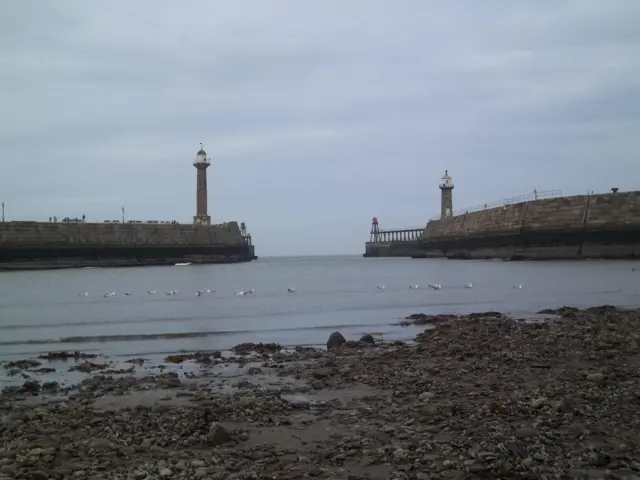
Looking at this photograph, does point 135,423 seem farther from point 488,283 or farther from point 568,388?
point 488,283

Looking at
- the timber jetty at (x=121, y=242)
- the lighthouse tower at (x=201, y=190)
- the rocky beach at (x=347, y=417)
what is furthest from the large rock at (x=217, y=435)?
the lighthouse tower at (x=201, y=190)

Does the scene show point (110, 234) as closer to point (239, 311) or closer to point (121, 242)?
point (121, 242)

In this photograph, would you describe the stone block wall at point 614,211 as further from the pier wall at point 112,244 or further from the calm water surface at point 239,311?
the pier wall at point 112,244

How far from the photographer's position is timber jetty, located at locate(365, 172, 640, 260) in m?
67.4

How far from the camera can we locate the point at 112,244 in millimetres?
92500

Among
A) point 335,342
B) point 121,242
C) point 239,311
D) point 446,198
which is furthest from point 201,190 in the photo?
point 335,342

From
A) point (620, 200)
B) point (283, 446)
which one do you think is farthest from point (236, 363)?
point (620, 200)

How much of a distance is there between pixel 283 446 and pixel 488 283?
123 ft

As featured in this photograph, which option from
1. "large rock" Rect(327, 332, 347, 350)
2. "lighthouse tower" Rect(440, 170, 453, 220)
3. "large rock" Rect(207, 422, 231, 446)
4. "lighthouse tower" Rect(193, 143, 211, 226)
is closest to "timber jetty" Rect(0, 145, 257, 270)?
"lighthouse tower" Rect(193, 143, 211, 226)

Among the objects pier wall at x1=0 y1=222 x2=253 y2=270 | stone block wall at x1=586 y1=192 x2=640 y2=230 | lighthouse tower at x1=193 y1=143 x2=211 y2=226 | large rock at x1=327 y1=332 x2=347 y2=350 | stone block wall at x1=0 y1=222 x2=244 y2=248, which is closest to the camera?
large rock at x1=327 y1=332 x2=347 y2=350

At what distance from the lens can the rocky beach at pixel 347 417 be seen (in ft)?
18.6

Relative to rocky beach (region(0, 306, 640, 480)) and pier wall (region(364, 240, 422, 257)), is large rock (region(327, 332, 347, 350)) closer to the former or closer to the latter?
rocky beach (region(0, 306, 640, 480))

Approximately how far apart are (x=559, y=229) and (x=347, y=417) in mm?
70667

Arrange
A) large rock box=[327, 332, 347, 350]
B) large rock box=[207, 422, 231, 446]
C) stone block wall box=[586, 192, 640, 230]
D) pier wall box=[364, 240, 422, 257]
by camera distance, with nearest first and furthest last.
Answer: large rock box=[207, 422, 231, 446]
large rock box=[327, 332, 347, 350]
stone block wall box=[586, 192, 640, 230]
pier wall box=[364, 240, 422, 257]
